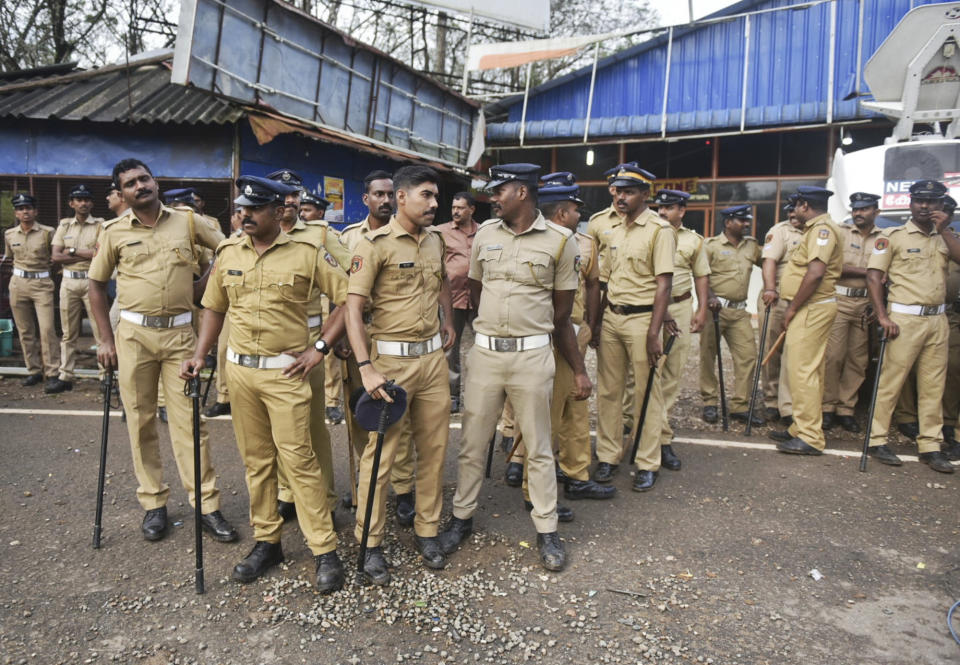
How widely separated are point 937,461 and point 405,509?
4.19 m

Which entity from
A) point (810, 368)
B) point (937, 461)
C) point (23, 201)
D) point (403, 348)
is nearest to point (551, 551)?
point (403, 348)

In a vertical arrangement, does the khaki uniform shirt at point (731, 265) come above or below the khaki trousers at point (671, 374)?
above

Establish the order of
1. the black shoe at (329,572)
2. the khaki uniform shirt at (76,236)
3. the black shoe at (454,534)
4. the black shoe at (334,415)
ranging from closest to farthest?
the black shoe at (329,572) → the black shoe at (454,534) → the black shoe at (334,415) → the khaki uniform shirt at (76,236)

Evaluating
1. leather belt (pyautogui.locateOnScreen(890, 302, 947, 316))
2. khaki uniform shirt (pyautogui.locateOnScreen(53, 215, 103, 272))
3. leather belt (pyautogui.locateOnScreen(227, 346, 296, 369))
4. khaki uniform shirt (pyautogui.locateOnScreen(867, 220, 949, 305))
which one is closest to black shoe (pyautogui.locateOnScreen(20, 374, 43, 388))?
khaki uniform shirt (pyautogui.locateOnScreen(53, 215, 103, 272))

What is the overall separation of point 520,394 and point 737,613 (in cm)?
153

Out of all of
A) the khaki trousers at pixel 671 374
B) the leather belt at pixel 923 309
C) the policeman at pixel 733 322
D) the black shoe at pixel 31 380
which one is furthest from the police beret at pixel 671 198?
the black shoe at pixel 31 380

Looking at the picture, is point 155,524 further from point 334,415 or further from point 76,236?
point 76,236

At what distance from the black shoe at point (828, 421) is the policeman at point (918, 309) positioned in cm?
90

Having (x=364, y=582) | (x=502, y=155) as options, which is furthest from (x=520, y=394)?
(x=502, y=155)

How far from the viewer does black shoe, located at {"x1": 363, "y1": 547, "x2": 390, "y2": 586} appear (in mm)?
3428

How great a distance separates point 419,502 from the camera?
3771mm

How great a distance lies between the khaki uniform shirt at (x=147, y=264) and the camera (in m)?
4.07

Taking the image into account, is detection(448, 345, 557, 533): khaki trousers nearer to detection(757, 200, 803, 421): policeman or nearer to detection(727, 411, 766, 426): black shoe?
detection(757, 200, 803, 421): policeman

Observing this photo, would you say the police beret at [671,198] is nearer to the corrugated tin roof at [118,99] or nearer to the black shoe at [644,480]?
the black shoe at [644,480]
